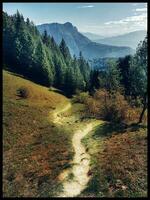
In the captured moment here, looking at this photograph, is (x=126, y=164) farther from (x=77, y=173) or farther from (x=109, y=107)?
(x=109, y=107)

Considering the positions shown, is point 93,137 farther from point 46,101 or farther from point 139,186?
point 46,101

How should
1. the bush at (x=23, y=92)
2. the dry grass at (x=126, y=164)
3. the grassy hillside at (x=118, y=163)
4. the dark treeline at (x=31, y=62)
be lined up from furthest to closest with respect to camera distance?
the dark treeline at (x=31, y=62) → the bush at (x=23, y=92) → the dry grass at (x=126, y=164) → the grassy hillside at (x=118, y=163)

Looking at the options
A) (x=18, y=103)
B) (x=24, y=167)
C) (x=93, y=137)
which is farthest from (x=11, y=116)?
(x=24, y=167)

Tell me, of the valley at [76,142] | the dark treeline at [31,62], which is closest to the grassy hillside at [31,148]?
the valley at [76,142]

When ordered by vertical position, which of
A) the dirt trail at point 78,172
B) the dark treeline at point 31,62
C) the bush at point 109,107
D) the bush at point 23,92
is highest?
the dark treeline at point 31,62

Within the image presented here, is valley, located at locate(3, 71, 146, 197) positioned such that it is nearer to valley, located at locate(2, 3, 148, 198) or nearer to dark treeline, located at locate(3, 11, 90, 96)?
valley, located at locate(2, 3, 148, 198)

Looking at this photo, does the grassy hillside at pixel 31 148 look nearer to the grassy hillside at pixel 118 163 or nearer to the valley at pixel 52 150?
the valley at pixel 52 150

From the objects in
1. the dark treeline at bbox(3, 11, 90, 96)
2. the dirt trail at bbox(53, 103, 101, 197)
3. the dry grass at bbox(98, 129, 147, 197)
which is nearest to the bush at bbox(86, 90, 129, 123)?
the dirt trail at bbox(53, 103, 101, 197)
